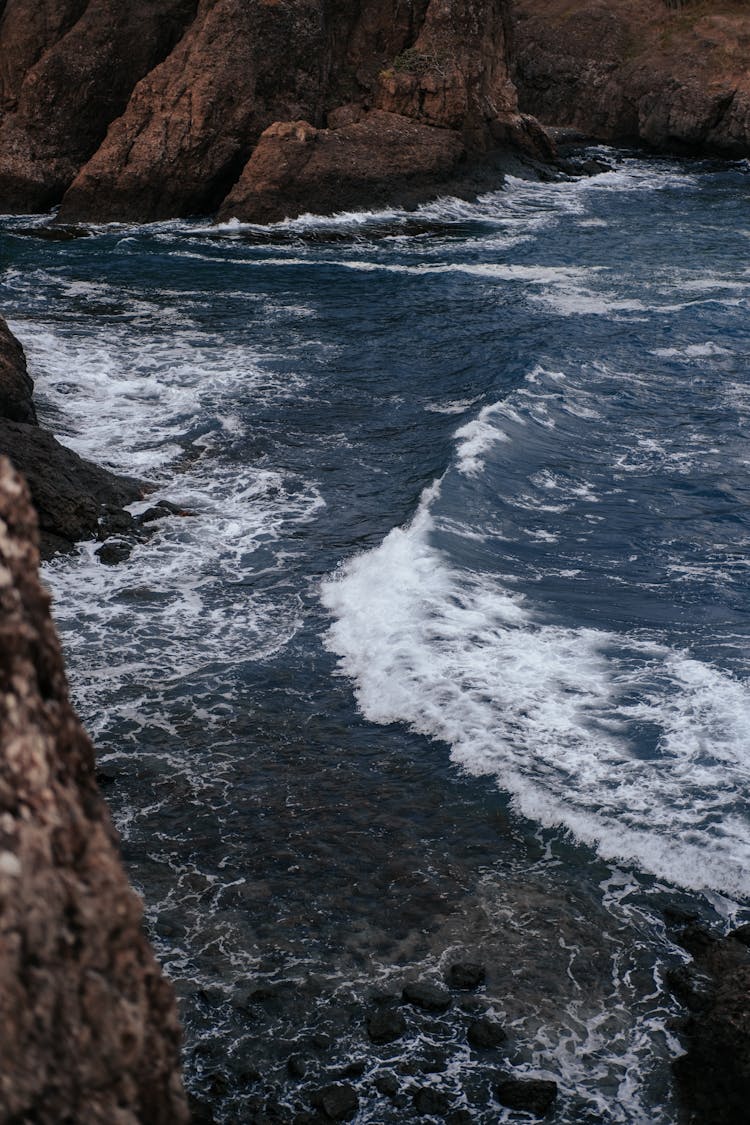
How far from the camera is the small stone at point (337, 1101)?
654 cm

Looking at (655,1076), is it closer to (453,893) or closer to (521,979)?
(521,979)

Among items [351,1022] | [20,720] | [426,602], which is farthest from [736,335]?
[20,720]

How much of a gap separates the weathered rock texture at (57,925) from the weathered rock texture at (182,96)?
Result: 31.8m

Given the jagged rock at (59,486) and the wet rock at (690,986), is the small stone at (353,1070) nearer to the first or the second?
the wet rock at (690,986)

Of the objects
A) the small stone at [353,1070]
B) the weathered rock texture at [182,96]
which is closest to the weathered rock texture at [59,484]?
the small stone at [353,1070]

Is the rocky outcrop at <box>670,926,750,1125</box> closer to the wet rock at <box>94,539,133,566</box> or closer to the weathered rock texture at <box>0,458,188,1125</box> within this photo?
the weathered rock texture at <box>0,458,188,1125</box>

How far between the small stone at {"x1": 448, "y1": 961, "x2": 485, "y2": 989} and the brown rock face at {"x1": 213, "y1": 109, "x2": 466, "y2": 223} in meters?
28.7

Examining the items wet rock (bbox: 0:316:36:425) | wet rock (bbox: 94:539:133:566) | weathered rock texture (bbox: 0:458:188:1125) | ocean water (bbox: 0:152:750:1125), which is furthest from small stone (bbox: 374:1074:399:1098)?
wet rock (bbox: 0:316:36:425)

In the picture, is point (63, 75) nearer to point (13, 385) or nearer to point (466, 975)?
point (13, 385)

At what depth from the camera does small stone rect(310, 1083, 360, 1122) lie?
21.4 ft

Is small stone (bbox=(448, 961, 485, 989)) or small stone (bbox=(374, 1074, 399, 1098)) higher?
small stone (bbox=(448, 961, 485, 989))

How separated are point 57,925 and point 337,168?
3307cm

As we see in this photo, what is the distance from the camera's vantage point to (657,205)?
1471 inches

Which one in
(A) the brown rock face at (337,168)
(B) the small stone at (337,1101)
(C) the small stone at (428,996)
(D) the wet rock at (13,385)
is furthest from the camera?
(A) the brown rock face at (337,168)
